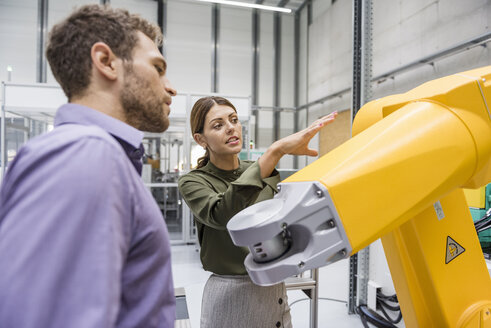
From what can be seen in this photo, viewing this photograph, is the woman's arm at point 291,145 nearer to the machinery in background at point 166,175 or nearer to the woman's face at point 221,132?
the woman's face at point 221,132

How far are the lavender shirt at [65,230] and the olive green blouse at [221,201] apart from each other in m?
0.42

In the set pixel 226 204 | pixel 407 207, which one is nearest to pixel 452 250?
pixel 407 207

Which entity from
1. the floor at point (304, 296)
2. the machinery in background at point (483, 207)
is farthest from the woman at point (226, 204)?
the floor at point (304, 296)

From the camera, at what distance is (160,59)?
0.72m

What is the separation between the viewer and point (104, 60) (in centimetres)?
64

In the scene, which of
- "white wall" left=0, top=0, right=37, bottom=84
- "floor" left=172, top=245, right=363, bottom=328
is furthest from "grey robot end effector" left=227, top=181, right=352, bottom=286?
"white wall" left=0, top=0, right=37, bottom=84

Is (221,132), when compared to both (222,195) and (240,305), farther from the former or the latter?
(240,305)

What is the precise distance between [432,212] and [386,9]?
6.10 m

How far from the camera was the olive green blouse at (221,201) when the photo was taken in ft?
2.87

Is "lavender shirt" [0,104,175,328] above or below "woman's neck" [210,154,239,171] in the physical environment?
below

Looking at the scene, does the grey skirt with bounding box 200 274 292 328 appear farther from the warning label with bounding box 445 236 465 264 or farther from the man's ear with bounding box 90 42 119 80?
the man's ear with bounding box 90 42 119 80

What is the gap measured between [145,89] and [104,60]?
9cm

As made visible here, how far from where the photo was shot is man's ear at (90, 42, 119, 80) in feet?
2.05

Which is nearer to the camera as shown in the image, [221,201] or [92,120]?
[92,120]
